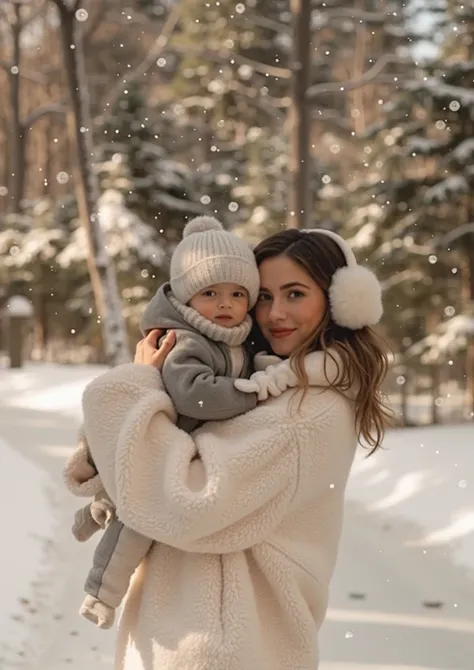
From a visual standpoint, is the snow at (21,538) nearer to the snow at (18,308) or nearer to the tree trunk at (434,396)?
the snow at (18,308)

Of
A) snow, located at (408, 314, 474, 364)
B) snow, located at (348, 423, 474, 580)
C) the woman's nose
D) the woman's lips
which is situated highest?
the woman's nose

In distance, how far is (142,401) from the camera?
183 cm

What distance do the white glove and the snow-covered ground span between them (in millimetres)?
2509

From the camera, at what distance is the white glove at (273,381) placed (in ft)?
6.19

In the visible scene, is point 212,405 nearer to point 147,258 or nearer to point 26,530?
point 26,530

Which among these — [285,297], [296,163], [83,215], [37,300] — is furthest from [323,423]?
[37,300]

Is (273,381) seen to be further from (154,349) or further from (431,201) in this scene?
(431,201)

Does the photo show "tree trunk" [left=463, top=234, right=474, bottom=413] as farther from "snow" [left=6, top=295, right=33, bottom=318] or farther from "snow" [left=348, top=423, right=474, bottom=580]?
"snow" [left=6, top=295, right=33, bottom=318]

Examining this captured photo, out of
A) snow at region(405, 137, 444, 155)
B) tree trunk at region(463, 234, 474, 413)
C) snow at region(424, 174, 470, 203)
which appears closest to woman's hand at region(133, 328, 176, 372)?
tree trunk at region(463, 234, 474, 413)

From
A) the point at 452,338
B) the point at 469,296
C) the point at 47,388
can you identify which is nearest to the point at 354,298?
the point at 452,338

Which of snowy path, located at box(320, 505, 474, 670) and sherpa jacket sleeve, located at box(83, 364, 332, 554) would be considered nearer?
sherpa jacket sleeve, located at box(83, 364, 332, 554)

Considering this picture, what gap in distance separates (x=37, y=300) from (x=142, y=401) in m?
16.5

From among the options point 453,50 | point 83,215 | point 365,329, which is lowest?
point 365,329

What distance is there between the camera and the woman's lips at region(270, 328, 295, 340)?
6.73 feet
